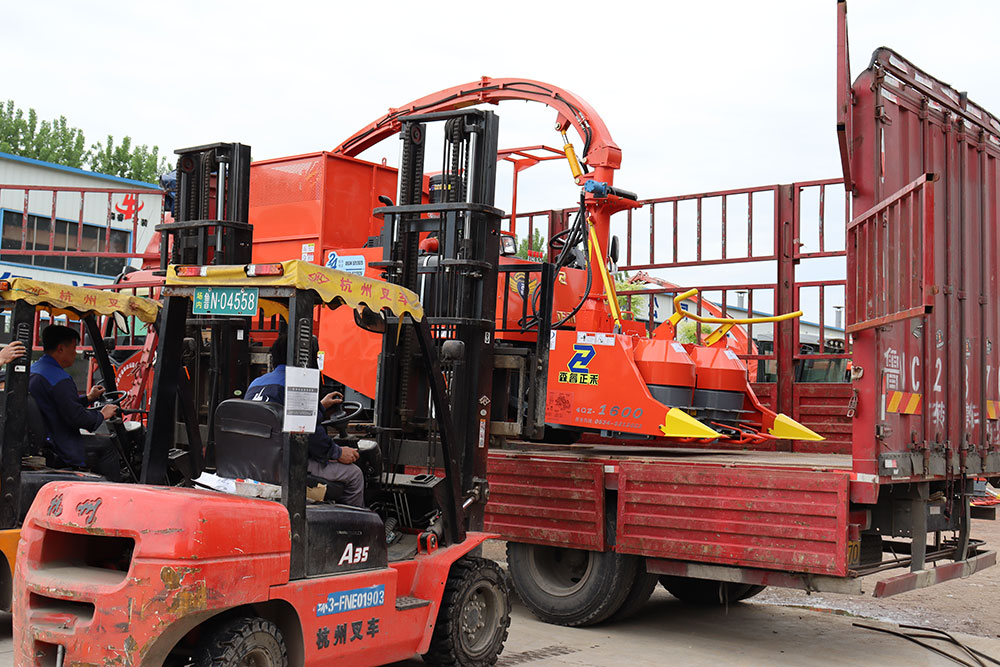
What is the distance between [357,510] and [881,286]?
3.47 metres

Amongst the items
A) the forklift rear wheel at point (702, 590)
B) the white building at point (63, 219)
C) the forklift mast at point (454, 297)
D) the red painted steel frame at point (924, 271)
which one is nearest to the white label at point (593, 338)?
the forklift mast at point (454, 297)

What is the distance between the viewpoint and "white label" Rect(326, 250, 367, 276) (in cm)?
907

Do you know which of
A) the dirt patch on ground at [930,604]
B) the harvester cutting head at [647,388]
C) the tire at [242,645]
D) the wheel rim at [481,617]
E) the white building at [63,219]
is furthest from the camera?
the white building at [63,219]

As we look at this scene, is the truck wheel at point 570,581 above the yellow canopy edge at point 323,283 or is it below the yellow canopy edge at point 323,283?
below

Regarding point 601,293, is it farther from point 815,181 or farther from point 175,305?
point 175,305

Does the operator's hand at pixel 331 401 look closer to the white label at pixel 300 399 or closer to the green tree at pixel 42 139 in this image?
the white label at pixel 300 399

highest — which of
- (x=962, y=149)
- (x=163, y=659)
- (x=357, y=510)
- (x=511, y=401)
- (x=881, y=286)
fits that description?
(x=962, y=149)

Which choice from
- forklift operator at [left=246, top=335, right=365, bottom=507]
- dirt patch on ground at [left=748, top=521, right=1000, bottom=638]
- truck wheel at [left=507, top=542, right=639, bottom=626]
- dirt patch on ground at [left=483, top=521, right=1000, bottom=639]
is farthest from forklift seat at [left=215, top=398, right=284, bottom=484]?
dirt patch on ground at [left=748, top=521, right=1000, bottom=638]

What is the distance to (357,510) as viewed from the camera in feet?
17.7

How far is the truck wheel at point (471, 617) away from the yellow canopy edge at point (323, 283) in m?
1.56

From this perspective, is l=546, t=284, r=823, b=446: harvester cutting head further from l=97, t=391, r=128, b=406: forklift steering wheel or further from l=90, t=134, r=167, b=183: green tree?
l=90, t=134, r=167, b=183: green tree

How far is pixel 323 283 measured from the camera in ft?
16.5

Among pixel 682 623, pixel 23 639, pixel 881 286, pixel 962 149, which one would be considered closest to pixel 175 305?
pixel 23 639

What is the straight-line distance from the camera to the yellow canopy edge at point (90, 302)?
6.39 m
